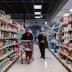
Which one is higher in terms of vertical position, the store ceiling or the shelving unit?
the store ceiling

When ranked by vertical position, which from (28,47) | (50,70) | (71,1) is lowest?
(50,70)

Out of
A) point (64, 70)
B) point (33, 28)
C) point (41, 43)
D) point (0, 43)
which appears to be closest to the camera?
point (0, 43)

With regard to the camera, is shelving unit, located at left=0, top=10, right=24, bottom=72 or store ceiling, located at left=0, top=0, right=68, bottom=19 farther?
store ceiling, located at left=0, top=0, right=68, bottom=19

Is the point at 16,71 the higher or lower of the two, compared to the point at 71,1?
lower

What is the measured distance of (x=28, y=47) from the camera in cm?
971

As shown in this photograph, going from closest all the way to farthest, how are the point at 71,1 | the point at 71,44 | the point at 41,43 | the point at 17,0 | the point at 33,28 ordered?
the point at 71,44 → the point at 71,1 → the point at 41,43 → the point at 17,0 → the point at 33,28

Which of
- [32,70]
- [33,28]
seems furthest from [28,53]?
[33,28]

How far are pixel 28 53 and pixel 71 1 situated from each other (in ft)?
12.4

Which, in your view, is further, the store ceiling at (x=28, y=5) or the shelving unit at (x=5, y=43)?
the store ceiling at (x=28, y=5)

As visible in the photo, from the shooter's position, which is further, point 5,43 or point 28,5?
point 28,5

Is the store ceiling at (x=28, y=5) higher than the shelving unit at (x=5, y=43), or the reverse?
the store ceiling at (x=28, y=5)

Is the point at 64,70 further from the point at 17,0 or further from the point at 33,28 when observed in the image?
the point at 33,28

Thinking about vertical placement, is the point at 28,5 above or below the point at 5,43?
above

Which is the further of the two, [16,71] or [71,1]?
[71,1]
